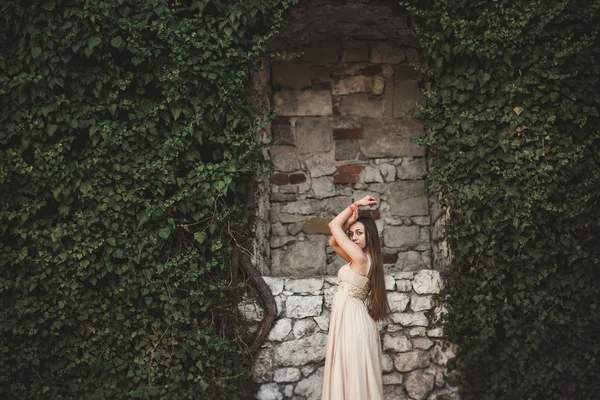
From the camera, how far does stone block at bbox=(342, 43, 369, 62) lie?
5926 mm

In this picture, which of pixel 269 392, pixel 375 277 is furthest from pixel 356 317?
pixel 269 392

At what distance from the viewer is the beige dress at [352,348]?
4.11 metres

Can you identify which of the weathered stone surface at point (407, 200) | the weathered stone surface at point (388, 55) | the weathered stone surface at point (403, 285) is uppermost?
the weathered stone surface at point (388, 55)

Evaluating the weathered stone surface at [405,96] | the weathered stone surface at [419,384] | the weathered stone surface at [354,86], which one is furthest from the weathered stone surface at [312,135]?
the weathered stone surface at [419,384]

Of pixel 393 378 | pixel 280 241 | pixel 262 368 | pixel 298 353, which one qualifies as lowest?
pixel 393 378

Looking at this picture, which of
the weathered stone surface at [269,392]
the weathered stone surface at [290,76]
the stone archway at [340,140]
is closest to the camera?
the weathered stone surface at [269,392]

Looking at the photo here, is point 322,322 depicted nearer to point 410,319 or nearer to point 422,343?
point 410,319

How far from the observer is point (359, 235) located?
4.37 m

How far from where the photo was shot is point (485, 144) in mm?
5078

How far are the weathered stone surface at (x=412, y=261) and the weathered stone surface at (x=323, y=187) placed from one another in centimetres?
81

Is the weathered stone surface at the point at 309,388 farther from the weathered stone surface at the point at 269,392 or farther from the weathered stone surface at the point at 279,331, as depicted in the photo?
the weathered stone surface at the point at 279,331

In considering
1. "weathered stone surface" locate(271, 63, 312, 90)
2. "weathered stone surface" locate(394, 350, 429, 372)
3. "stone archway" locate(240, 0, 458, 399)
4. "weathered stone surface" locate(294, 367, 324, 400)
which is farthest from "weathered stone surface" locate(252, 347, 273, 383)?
"weathered stone surface" locate(271, 63, 312, 90)

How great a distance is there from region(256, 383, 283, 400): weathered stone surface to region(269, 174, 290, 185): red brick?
67.7 inches

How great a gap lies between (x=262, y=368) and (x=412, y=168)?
2.13 metres
